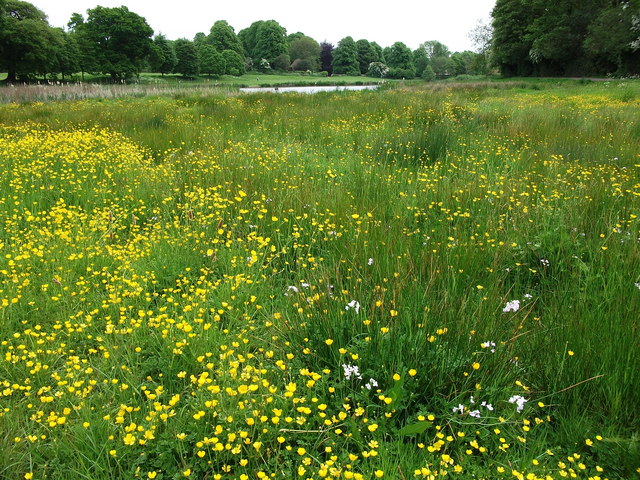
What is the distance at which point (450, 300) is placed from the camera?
249 centimetres

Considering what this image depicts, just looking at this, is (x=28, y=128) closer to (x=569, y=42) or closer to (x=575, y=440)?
(x=575, y=440)

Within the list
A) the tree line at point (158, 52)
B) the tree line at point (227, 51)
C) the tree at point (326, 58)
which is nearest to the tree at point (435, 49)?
the tree line at point (158, 52)

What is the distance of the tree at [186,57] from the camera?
68.8m

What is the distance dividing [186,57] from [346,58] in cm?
5081

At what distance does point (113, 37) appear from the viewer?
176ft

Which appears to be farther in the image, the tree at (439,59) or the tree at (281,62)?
the tree at (439,59)

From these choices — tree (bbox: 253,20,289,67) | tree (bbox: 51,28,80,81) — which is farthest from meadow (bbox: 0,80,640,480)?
tree (bbox: 253,20,289,67)

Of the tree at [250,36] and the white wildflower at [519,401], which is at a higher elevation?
the tree at [250,36]

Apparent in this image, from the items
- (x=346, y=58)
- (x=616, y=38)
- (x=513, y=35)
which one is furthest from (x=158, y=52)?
(x=346, y=58)

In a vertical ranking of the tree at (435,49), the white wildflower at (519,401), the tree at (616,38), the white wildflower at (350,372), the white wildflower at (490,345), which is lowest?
the white wildflower at (519,401)

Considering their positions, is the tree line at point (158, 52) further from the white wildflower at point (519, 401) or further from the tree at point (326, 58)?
the white wildflower at point (519, 401)

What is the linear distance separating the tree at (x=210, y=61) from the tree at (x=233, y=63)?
327cm

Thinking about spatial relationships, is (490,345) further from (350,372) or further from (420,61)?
(420,61)

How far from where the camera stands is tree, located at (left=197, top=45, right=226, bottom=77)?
241 ft
